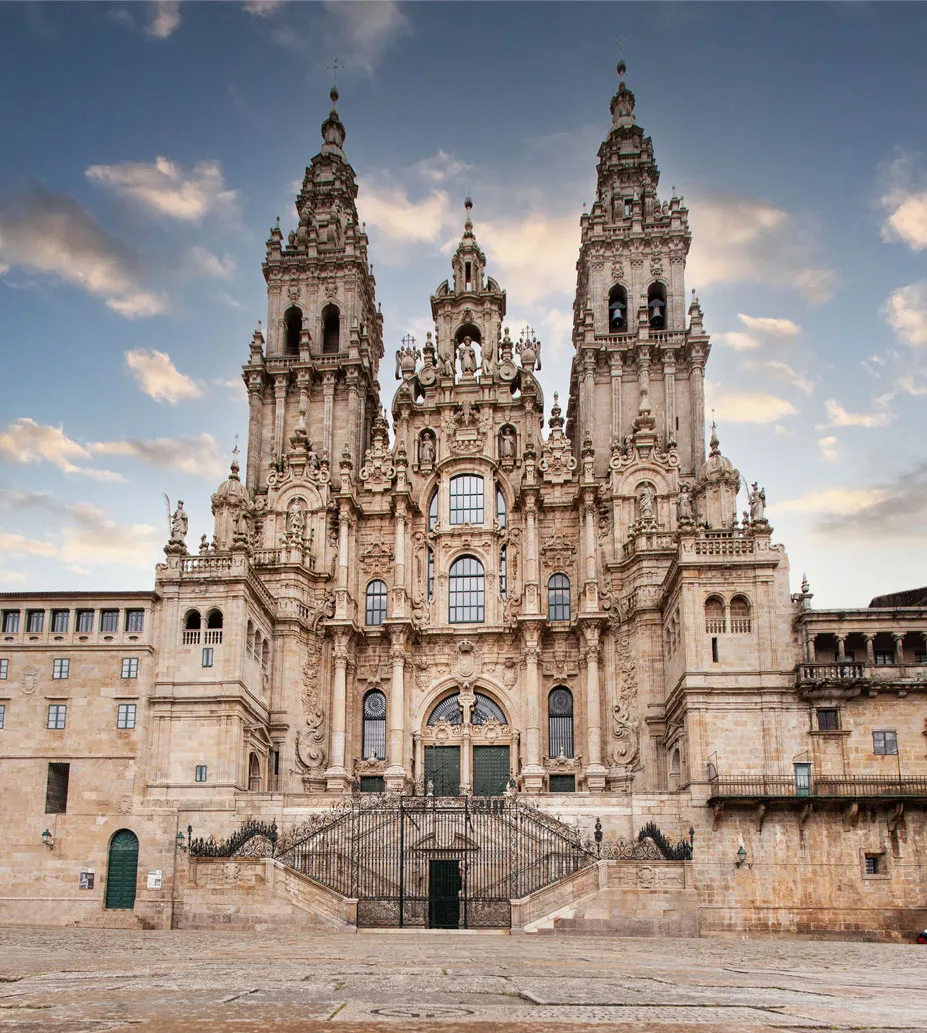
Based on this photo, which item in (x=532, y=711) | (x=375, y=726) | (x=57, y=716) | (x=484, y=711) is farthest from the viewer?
(x=375, y=726)

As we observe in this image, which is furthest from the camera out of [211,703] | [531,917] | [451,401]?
[451,401]

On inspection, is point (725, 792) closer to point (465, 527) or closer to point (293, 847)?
point (293, 847)

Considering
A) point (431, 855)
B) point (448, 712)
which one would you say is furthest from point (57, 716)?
point (448, 712)

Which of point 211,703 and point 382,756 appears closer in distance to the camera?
point 211,703

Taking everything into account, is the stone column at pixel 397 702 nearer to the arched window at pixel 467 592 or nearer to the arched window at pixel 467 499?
the arched window at pixel 467 592

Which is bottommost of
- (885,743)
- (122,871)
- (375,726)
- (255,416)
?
(122,871)

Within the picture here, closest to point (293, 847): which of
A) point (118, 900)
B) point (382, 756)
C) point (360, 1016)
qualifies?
point (118, 900)

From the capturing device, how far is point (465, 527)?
5388 cm

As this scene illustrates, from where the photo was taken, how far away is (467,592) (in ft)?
176

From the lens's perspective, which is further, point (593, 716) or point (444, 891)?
point (593, 716)

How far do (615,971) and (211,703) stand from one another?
3020 cm

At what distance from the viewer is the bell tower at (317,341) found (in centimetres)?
5716

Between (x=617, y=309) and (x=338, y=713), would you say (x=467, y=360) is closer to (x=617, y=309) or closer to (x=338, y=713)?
(x=617, y=309)

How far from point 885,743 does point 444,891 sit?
17.0 meters
